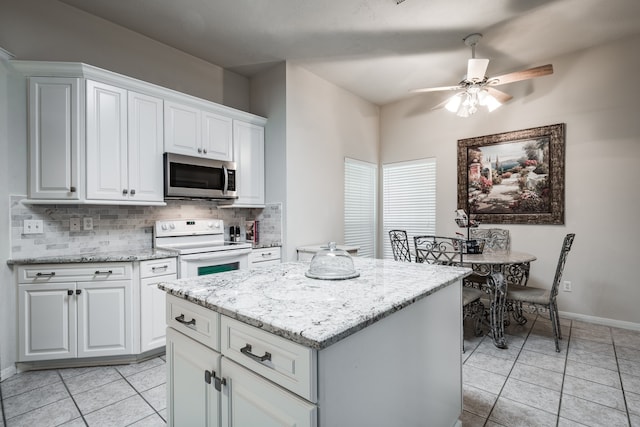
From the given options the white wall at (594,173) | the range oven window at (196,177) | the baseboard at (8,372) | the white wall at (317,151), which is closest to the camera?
the baseboard at (8,372)

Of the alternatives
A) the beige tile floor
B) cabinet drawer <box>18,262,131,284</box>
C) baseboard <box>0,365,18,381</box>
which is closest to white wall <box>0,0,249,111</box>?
cabinet drawer <box>18,262,131,284</box>

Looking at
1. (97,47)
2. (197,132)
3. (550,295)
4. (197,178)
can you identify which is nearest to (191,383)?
(197,178)

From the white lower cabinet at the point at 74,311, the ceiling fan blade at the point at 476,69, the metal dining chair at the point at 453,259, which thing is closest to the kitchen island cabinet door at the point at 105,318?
the white lower cabinet at the point at 74,311

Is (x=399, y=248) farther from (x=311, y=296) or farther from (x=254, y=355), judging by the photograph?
(x=254, y=355)

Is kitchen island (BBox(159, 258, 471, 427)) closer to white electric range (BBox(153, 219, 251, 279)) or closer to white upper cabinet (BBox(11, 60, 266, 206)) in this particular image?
white electric range (BBox(153, 219, 251, 279))

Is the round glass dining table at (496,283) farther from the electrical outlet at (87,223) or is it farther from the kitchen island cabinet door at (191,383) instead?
the electrical outlet at (87,223)

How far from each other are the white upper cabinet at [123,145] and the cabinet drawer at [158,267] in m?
0.60

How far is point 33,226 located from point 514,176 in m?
4.85

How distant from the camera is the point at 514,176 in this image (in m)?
3.80

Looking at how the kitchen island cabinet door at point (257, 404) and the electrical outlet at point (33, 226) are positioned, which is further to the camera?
the electrical outlet at point (33, 226)

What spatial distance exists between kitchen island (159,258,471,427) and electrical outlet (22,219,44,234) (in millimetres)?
1877

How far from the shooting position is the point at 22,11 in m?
2.45

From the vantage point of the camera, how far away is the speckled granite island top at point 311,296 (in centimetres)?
91

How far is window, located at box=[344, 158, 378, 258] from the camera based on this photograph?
14.9ft
